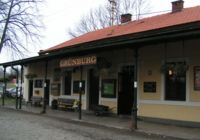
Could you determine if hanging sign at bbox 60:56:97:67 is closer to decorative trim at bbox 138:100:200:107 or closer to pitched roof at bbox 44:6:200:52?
pitched roof at bbox 44:6:200:52

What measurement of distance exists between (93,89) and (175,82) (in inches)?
288

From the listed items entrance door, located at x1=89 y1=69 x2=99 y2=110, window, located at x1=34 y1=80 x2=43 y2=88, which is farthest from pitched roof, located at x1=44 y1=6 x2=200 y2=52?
window, located at x1=34 y1=80 x2=43 y2=88

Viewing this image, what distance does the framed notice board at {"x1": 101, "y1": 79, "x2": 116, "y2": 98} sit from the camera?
22903mm

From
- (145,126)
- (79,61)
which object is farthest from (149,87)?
(79,61)

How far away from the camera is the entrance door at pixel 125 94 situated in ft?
73.8

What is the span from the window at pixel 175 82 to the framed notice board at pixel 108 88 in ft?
13.8

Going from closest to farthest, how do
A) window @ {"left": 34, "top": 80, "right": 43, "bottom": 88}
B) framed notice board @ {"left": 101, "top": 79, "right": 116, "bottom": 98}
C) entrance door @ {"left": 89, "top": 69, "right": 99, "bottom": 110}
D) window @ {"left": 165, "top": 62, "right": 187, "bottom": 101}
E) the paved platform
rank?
1. the paved platform
2. window @ {"left": 165, "top": 62, "right": 187, "bottom": 101}
3. framed notice board @ {"left": 101, "top": 79, "right": 116, "bottom": 98}
4. entrance door @ {"left": 89, "top": 69, "right": 99, "bottom": 110}
5. window @ {"left": 34, "top": 80, "right": 43, "bottom": 88}

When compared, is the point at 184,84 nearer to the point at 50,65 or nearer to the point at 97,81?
the point at 97,81

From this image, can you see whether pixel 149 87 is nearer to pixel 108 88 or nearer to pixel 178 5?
pixel 108 88

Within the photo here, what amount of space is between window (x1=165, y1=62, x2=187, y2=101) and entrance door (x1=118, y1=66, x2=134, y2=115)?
3.50 meters

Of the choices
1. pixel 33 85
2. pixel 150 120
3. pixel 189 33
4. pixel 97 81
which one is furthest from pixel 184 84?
pixel 33 85

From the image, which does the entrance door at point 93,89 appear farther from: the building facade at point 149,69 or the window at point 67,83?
the window at point 67,83

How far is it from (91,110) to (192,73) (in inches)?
335

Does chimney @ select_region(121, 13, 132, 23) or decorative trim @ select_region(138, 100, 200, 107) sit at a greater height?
chimney @ select_region(121, 13, 132, 23)
